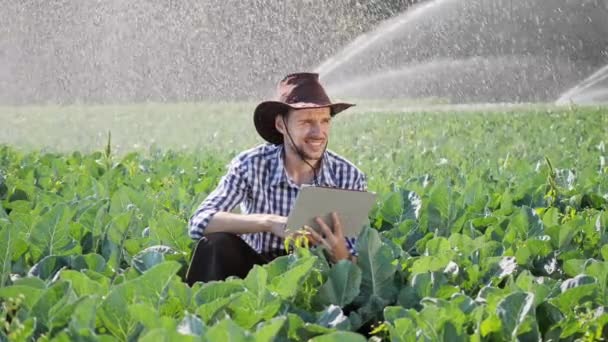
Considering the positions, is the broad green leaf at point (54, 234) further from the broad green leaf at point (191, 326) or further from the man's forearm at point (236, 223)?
the broad green leaf at point (191, 326)

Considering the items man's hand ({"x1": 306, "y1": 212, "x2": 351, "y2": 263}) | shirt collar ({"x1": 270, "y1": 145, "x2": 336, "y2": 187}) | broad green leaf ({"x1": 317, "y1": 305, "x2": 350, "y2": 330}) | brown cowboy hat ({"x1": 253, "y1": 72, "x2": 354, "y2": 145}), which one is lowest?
broad green leaf ({"x1": 317, "y1": 305, "x2": 350, "y2": 330})

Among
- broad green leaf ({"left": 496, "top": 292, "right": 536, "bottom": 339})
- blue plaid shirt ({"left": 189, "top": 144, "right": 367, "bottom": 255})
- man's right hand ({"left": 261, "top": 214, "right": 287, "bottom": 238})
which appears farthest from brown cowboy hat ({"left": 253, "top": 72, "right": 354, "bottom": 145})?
broad green leaf ({"left": 496, "top": 292, "right": 536, "bottom": 339})

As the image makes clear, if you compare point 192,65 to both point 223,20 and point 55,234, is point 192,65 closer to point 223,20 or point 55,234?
point 223,20

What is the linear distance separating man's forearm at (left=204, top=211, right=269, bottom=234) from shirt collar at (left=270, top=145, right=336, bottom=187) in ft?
0.86

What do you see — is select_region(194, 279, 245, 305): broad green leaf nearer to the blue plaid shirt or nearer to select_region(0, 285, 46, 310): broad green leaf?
select_region(0, 285, 46, 310): broad green leaf

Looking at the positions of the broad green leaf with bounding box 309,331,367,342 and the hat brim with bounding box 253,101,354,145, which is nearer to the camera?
the broad green leaf with bounding box 309,331,367,342

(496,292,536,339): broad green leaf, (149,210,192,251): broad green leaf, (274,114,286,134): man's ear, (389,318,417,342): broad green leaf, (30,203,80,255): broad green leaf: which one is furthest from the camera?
(274,114,286,134): man's ear

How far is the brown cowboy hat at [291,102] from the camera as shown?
4547 mm

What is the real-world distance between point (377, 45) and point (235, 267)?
15058 millimetres

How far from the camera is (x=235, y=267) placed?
4277 mm

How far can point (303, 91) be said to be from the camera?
15.1 feet

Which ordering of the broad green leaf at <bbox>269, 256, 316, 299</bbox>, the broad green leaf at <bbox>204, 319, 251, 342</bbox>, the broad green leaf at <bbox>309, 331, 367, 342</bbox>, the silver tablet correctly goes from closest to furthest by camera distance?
the broad green leaf at <bbox>204, 319, 251, 342</bbox>, the broad green leaf at <bbox>309, 331, 367, 342</bbox>, the broad green leaf at <bbox>269, 256, 316, 299</bbox>, the silver tablet

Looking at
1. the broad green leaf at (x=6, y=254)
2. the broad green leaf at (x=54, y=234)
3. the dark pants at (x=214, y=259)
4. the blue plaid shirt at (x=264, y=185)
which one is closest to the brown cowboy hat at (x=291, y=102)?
the blue plaid shirt at (x=264, y=185)

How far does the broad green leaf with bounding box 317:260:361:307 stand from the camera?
355 cm
